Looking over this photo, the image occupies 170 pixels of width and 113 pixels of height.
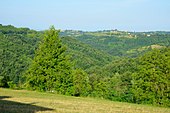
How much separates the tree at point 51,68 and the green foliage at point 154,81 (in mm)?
14273

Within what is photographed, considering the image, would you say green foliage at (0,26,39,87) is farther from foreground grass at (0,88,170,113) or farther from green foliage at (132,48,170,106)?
foreground grass at (0,88,170,113)

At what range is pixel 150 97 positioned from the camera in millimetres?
61844

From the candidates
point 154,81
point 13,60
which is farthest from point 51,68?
point 13,60

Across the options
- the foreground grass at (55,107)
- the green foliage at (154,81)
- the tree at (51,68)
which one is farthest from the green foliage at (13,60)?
the foreground grass at (55,107)

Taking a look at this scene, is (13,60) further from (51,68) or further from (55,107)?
(55,107)

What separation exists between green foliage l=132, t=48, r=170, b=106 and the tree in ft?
46.8

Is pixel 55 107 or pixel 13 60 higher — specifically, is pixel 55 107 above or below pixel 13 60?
above

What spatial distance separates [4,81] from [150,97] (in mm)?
27020

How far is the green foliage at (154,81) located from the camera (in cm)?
6091

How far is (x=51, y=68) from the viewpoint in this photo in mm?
57188

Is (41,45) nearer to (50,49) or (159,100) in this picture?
(50,49)

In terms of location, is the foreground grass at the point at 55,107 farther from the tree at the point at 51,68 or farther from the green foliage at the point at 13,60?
the green foliage at the point at 13,60

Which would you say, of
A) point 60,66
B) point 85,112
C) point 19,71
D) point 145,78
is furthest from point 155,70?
point 19,71

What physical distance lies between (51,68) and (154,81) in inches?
777
